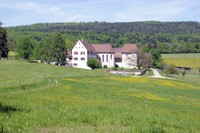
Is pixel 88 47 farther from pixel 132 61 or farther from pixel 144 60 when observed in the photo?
pixel 144 60

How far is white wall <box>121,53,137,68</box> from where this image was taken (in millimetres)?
129337

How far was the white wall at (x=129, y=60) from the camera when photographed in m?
129

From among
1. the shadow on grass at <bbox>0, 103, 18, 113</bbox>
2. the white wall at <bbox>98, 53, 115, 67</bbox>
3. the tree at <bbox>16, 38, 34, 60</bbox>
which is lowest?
the shadow on grass at <bbox>0, 103, 18, 113</bbox>

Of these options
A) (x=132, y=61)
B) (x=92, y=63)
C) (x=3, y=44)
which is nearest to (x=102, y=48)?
(x=132, y=61)

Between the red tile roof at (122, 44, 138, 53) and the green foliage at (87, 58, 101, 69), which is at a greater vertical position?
the red tile roof at (122, 44, 138, 53)

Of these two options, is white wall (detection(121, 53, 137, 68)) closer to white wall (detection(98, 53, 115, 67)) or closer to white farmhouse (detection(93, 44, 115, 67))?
white farmhouse (detection(93, 44, 115, 67))

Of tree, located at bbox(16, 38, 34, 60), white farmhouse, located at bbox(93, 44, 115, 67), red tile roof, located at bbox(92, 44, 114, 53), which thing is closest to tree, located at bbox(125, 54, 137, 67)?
white farmhouse, located at bbox(93, 44, 115, 67)

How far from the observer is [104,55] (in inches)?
5172

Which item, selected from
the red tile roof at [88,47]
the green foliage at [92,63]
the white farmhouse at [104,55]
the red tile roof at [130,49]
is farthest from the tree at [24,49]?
the red tile roof at [130,49]

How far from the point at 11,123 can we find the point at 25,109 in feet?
13.3

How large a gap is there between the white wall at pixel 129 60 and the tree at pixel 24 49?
34.9 meters

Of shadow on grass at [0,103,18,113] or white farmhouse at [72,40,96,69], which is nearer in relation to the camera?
shadow on grass at [0,103,18,113]

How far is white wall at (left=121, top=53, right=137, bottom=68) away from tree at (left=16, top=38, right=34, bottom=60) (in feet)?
114

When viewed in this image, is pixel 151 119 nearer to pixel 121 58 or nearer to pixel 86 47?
pixel 86 47
